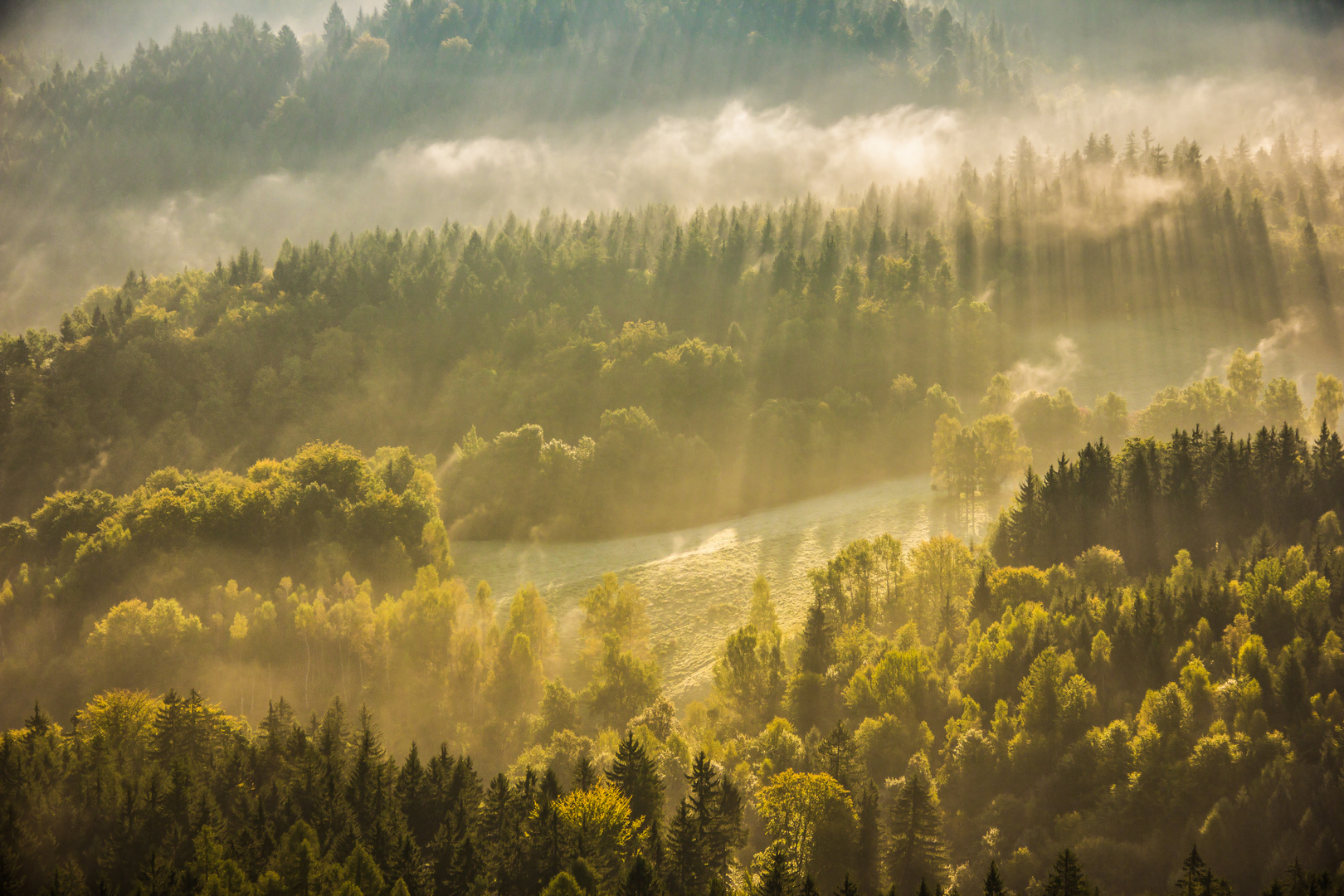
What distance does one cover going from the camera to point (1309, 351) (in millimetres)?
199125

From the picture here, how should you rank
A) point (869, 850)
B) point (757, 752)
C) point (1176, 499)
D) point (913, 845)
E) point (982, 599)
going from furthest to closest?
1. point (1176, 499)
2. point (982, 599)
3. point (757, 752)
4. point (869, 850)
5. point (913, 845)

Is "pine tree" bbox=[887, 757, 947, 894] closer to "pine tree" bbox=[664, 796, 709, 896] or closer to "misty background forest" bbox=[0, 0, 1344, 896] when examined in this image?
"misty background forest" bbox=[0, 0, 1344, 896]

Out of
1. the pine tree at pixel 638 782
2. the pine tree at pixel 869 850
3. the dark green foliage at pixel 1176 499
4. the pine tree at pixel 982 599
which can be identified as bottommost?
the pine tree at pixel 869 850

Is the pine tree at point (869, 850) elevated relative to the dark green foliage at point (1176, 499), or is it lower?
lower

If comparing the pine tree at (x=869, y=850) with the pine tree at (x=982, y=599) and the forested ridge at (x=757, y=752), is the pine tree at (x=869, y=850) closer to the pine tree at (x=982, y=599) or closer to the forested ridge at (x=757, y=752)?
the forested ridge at (x=757, y=752)

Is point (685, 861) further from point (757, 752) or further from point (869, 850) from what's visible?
point (757, 752)

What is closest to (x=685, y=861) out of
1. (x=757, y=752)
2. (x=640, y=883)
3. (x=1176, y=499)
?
(x=640, y=883)

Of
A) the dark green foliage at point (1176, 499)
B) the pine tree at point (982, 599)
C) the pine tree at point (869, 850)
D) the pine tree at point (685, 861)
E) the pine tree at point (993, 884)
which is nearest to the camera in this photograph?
the pine tree at point (993, 884)

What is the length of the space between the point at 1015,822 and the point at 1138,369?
15352 centimetres

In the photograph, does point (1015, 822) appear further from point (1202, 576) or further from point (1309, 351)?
point (1309, 351)

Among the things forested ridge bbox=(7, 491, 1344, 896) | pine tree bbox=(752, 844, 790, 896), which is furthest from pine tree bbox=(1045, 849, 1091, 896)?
pine tree bbox=(752, 844, 790, 896)

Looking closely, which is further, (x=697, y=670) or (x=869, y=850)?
(x=697, y=670)

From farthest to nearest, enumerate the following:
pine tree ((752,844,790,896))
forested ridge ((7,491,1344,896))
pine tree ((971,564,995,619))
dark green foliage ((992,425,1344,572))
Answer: dark green foliage ((992,425,1344,572))
pine tree ((971,564,995,619))
forested ridge ((7,491,1344,896))
pine tree ((752,844,790,896))

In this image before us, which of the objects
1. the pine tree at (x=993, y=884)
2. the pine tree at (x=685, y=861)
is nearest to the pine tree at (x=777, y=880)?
the pine tree at (x=685, y=861)
